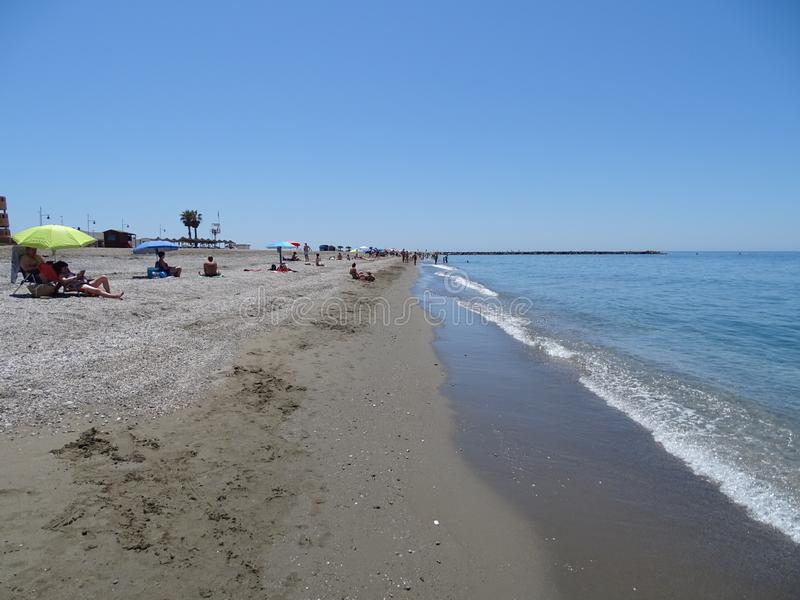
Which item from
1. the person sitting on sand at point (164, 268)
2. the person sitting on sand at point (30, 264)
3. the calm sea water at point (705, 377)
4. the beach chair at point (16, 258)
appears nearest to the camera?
the calm sea water at point (705, 377)

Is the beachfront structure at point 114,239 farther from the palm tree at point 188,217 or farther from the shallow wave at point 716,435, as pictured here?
the shallow wave at point 716,435

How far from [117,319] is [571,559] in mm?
10052

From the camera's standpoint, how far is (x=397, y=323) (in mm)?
14898

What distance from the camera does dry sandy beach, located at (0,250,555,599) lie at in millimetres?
3090

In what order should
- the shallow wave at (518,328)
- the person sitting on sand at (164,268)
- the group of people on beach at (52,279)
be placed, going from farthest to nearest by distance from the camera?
1. the person sitting on sand at (164,268)
2. the group of people on beach at (52,279)
3. the shallow wave at (518,328)

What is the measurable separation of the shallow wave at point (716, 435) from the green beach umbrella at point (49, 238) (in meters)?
Result: 14.3

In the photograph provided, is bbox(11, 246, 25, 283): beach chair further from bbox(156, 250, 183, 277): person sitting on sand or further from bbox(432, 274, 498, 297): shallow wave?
bbox(432, 274, 498, 297): shallow wave

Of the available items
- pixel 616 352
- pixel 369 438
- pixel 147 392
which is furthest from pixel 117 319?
pixel 616 352

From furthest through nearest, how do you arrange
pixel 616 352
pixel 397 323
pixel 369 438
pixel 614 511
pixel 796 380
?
pixel 397 323 → pixel 616 352 → pixel 796 380 → pixel 369 438 → pixel 614 511

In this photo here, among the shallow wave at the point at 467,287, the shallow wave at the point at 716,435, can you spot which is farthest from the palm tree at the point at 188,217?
the shallow wave at the point at 716,435

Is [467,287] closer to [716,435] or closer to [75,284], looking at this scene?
[75,284]

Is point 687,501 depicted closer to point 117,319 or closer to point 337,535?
point 337,535

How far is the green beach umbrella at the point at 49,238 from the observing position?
12.2m

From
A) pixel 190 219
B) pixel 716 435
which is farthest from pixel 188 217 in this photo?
pixel 716 435
